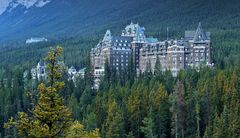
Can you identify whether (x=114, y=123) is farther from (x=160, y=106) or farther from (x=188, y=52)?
(x=188, y=52)

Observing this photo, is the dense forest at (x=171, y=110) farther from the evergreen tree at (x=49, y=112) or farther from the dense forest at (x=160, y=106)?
the evergreen tree at (x=49, y=112)

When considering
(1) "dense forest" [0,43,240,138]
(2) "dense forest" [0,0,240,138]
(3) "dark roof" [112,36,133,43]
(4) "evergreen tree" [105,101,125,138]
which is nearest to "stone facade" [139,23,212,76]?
(2) "dense forest" [0,0,240,138]

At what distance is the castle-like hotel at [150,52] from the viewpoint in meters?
102

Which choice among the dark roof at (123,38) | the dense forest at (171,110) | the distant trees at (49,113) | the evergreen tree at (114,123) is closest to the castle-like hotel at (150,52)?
the dark roof at (123,38)

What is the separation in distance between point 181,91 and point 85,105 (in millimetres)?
19284

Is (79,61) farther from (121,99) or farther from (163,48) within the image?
(121,99)

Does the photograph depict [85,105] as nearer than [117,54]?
Yes

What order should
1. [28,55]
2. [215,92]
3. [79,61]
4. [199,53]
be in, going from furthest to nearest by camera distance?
[28,55]
[79,61]
[199,53]
[215,92]

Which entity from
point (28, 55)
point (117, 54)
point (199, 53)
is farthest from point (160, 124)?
point (28, 55)

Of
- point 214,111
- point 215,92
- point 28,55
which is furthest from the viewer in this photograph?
point 28,55

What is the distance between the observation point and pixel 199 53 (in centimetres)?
10150

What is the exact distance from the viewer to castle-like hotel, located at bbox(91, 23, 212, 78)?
333 feet

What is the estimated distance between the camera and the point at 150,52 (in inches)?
4264

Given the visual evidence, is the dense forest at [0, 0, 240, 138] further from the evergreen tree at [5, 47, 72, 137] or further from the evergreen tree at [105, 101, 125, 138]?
the evergreen tree at [5, 47, 72, 137]
